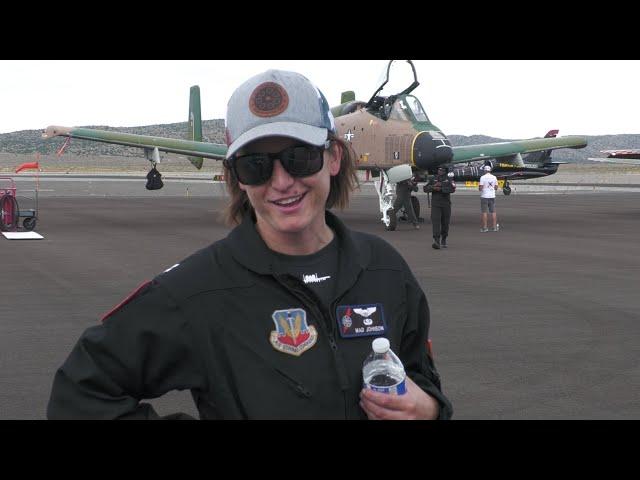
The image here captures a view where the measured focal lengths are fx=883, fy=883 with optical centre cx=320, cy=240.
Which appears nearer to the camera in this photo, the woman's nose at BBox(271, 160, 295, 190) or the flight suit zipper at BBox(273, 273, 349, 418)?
the flight suit zipper at BBox(273, 273, 349, 418)

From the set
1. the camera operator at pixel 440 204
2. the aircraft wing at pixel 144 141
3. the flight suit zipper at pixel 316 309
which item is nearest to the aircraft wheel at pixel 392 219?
the camera operator at pixel 440 204

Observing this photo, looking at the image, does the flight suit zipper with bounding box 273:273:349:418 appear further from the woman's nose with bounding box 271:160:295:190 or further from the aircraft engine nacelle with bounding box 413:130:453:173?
the aircraft engine nacelle with bounding box 413:130:453:173

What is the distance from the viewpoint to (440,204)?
19578 millimetres

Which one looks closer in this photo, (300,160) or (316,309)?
(316,309)

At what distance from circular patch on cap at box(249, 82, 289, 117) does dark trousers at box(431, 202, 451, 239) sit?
17.3 m

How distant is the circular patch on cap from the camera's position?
8.16 feet

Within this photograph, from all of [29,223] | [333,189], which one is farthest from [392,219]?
[333,189]

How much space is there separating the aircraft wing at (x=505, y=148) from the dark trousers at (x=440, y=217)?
997 cm

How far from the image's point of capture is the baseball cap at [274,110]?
8.13 feet

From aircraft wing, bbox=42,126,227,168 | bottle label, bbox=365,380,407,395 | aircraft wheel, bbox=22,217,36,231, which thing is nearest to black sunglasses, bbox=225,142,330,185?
bottle label, bbox=365,380,407,395

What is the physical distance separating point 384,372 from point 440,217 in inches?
701

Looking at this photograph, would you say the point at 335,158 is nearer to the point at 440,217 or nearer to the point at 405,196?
the point at 440,217

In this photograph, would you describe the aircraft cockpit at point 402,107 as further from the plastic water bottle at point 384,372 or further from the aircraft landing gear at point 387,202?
the plastic water bottle at point 384,372

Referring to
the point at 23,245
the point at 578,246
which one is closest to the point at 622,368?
the point at 578,246
